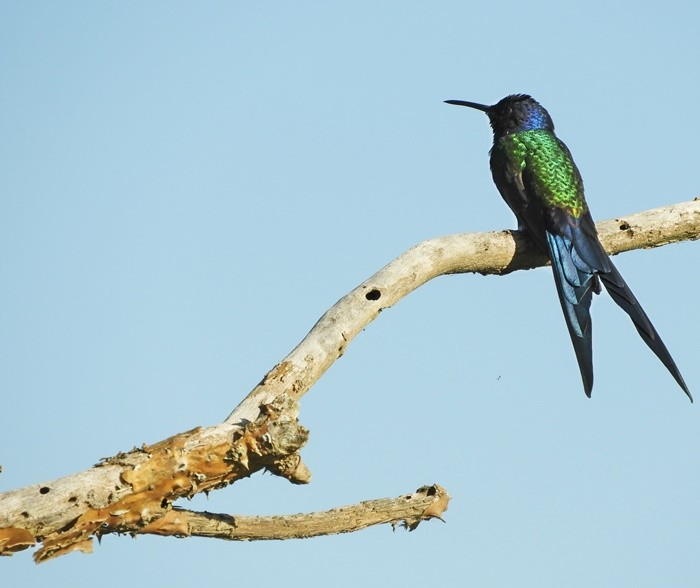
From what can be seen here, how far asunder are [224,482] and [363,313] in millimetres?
1259

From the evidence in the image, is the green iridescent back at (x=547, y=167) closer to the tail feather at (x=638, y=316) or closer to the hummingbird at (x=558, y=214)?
the hummingbird at (x=558, y=214)

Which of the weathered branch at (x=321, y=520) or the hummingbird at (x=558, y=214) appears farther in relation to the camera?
the hummingbird at (x=558, y=214)

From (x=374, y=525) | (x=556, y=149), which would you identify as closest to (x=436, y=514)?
(x=374, y=525)

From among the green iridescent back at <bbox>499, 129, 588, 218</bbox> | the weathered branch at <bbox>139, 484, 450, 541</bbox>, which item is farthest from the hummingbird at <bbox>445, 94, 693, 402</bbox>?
the weathered branch at <bbox>139, 484, 450, 541</bbox>

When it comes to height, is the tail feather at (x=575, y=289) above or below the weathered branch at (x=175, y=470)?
above

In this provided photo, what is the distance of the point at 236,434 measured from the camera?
4.55 meters

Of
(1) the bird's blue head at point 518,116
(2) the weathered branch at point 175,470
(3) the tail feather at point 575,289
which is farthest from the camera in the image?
(1) the bird's blue head at point 518,116

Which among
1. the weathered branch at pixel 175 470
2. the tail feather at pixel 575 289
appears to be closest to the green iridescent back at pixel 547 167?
the tail feather at pixel 575 289

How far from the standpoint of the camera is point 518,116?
8984 mm

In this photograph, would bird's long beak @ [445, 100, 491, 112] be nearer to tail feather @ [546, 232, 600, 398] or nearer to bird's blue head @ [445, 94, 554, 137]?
bird's blue head @ [445, 94, 554, 137]

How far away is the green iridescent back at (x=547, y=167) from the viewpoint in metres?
7.81

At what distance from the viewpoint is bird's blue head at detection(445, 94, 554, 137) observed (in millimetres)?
8930

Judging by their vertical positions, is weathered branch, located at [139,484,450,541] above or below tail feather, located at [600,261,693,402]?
below

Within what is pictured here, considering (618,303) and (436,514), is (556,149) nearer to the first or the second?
(618,303)
